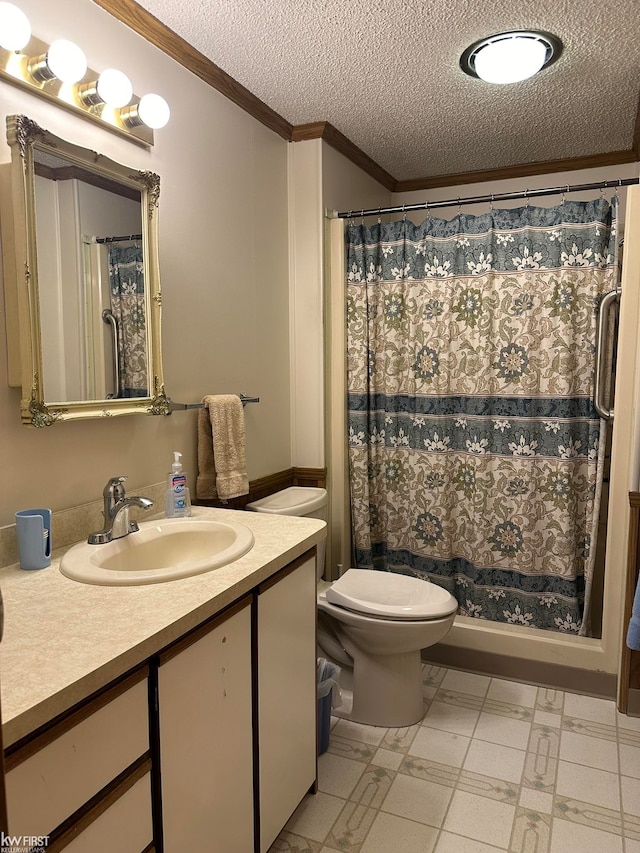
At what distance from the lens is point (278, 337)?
2684 mm

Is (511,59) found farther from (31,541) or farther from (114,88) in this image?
(31,541)

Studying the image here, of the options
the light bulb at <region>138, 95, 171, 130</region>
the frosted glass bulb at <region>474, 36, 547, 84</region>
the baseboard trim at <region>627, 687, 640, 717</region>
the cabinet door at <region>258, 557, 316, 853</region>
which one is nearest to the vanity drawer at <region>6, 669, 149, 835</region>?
the cabinet door at <region>258, 557, 316, 853</region>

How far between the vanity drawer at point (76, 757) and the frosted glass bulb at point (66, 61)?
4.52ft

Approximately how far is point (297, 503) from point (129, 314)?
1.02 meters

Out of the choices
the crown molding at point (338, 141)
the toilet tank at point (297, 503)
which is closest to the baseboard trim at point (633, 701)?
the toilet tank at point (297, 503)

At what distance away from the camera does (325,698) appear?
6.77 ft

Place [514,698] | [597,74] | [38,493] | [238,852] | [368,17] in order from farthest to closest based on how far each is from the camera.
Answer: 1. [514,698]
2. [597,74]
3. [368,17]
4. [38,493]
5. [238,852]

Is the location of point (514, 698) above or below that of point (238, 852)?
below

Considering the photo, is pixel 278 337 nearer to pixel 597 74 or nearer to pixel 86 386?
pixel 86 386

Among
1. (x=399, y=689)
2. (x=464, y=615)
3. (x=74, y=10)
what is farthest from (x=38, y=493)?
(x=464, y=615)

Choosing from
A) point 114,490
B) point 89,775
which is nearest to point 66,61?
point 114,490

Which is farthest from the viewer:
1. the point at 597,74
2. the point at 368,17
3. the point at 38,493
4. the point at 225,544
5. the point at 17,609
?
the point at 597,74

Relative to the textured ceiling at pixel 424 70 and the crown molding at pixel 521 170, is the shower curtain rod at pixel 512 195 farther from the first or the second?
the crown molding at pixel 521 170

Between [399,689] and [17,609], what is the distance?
149 centimetres
